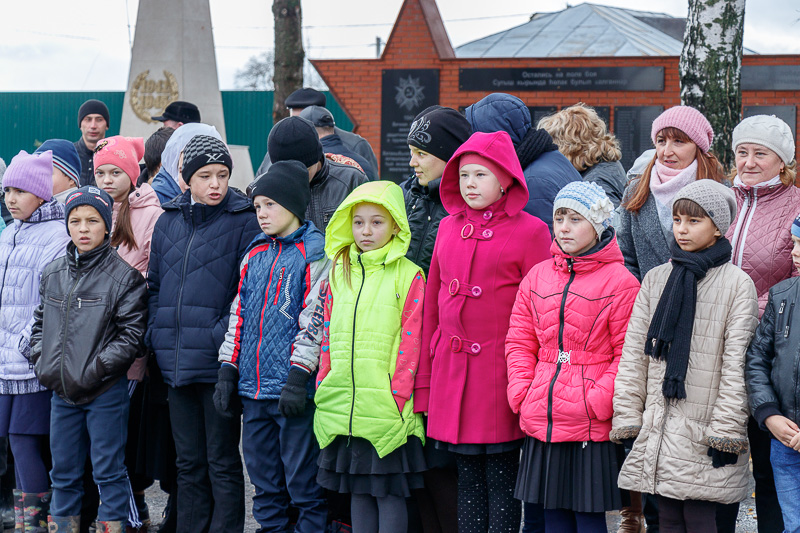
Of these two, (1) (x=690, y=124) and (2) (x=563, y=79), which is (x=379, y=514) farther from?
(2) (x=563, y=79)

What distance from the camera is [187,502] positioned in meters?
4.09

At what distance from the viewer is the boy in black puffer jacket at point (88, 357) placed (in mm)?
4059

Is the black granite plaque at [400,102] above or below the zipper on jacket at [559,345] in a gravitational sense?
above

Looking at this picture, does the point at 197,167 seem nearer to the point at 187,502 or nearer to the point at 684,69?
the point at 187,502

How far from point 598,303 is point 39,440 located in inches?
116

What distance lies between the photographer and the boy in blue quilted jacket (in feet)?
12.5

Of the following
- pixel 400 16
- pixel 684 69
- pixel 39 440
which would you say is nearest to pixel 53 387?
pixel 39 440

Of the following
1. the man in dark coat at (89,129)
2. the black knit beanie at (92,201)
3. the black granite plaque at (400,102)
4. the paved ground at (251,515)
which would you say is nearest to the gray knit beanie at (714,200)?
the paved ground at (251,515)

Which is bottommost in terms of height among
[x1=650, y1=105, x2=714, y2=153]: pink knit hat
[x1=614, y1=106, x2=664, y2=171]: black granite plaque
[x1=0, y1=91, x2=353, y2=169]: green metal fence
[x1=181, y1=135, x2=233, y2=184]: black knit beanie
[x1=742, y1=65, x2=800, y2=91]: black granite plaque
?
[x1=181, y1=135, x2=233, y2=184]: black knit beanie

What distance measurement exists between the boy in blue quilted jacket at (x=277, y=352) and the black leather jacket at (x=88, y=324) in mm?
567

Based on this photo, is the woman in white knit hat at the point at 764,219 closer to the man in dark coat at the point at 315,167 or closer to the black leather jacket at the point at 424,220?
the black leather jacket at the point at 424,220

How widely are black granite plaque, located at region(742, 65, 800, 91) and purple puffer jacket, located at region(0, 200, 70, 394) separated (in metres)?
9.98

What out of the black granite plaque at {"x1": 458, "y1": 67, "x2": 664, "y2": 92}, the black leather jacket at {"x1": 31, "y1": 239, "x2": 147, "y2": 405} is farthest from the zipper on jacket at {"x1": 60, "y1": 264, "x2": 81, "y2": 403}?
the black granite plaque at {"x1": 458, "y1": 67, "x2": 664, "y2": 92}

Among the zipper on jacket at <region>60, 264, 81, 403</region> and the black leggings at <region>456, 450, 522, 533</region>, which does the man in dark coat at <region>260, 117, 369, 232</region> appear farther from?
the black leggings at <region>456, 450, 522, 533</region>
